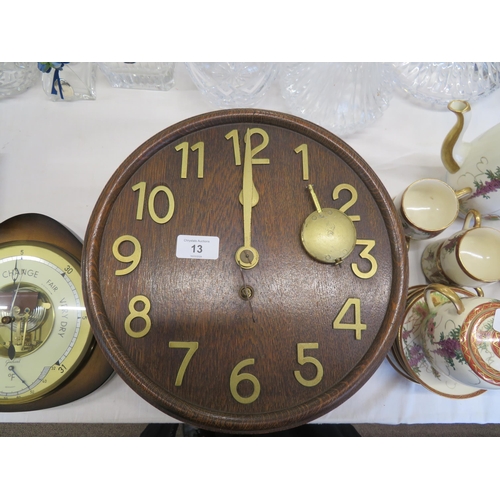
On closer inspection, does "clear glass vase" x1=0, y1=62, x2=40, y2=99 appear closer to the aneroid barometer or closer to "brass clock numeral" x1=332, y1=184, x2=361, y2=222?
the aneroid barometer

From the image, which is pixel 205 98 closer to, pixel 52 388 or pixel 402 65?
pixel 402 65

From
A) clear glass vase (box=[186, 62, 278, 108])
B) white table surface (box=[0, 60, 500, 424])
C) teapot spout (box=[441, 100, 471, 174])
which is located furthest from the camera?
clear glass vase (box=[186, 62, 278, 108])

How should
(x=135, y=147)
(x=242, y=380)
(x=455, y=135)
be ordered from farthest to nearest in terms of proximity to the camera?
(x=135, y=147) < (x=455, y=135) < (x=242, y=380)

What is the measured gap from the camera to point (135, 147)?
91 cm

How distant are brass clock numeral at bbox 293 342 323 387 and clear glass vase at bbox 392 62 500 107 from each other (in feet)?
2.59

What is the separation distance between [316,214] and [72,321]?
0.56m

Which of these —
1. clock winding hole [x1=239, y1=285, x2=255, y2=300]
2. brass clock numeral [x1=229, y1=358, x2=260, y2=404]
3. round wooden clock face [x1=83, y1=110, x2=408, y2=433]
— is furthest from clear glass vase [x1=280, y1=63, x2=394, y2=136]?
brass clock numeral [x1=229, y1=358, x2=260, y2=404]

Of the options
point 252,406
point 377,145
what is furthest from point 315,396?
point 377,145

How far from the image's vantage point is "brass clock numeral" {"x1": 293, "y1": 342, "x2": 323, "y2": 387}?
0.55 m

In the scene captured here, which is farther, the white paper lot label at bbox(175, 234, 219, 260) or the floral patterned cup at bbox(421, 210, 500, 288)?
the floral patterned cup at bbox(421, 210, 500, 288)

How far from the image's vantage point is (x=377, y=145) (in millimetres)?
929

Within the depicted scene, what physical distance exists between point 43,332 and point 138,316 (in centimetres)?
33

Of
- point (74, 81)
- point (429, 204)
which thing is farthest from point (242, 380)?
point (74, 81)

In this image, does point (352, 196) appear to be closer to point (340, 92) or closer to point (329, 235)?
point (329, 235)
